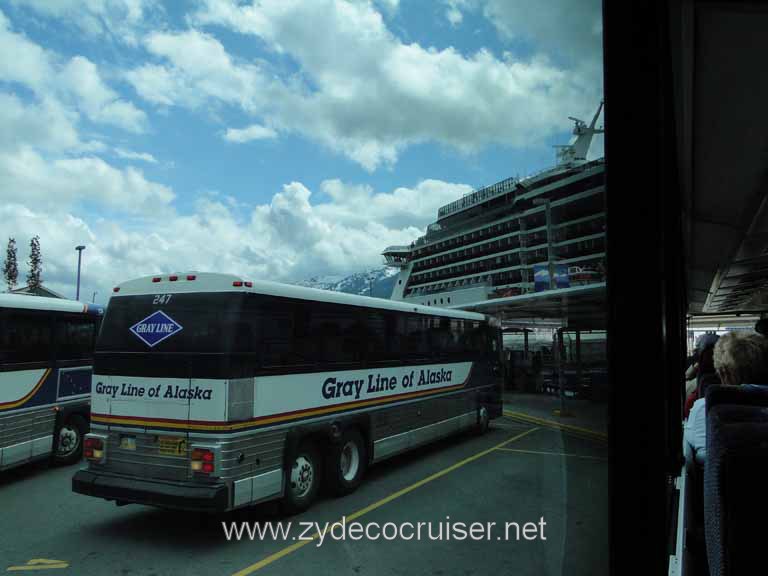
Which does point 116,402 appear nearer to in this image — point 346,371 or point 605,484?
point 346,371

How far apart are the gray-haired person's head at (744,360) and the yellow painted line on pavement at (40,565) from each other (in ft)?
14.2

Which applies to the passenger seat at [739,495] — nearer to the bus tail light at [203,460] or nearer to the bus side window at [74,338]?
the bus tail light at [203,460]

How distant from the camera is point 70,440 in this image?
7.36m

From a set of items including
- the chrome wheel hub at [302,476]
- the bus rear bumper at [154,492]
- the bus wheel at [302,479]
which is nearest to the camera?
the bus rear bumper at [154,492]

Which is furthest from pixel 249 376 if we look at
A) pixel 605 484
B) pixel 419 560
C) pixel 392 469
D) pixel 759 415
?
pixel 759 415

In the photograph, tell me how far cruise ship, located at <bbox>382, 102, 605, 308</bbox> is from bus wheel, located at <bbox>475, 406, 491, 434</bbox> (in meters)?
5.55

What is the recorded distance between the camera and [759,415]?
1.18 m

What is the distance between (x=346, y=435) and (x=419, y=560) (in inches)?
106

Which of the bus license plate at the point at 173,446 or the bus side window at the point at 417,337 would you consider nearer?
the bus license plate at the point at 173,446

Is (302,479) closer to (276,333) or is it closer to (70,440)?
(276,333)

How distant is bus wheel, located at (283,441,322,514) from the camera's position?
523 cm

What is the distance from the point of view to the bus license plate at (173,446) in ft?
15.1

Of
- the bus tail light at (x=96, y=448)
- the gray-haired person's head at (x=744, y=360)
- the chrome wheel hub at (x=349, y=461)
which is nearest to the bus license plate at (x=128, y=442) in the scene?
the bus tail light at (x=96, y=448)

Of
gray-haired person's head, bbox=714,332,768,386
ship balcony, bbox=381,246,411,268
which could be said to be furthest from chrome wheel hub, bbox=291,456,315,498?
gray-haired person's head, bbox=714,332,768,386
